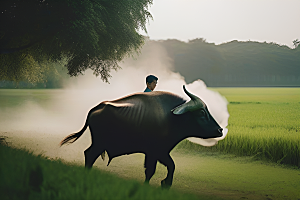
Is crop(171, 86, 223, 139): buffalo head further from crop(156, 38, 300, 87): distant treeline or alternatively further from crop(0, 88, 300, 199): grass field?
crop(156, 38, 300, 87): distant treeline

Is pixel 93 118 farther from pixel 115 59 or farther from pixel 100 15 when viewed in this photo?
pixel 115 59

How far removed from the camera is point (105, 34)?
1081cm

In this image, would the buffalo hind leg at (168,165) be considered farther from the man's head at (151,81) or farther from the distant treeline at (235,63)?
the distant treeline at (235,63)

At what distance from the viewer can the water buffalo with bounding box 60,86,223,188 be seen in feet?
15.0

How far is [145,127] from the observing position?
4.57 meters

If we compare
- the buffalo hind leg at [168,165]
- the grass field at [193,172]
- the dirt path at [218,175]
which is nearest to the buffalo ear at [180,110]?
the buffalo hind leg at [168,165]

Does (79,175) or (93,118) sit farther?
(93,118)

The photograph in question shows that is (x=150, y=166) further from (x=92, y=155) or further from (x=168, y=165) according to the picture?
(x=92, y=155)

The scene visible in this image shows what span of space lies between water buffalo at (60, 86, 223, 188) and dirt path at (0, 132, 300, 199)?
1.42m

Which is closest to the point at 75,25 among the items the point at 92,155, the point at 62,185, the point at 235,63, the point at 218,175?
the point at 92,155

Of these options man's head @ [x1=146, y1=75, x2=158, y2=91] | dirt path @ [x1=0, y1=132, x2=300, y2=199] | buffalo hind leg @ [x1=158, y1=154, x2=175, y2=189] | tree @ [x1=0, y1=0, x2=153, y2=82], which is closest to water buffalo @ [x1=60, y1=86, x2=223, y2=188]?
buffalo hind leg @ [x1=158, y1=154, x2=175, y2=189]

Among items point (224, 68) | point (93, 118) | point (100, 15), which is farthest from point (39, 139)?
point (224, 68)

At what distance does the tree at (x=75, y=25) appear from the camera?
9.28m

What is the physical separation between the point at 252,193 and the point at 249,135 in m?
3.85
